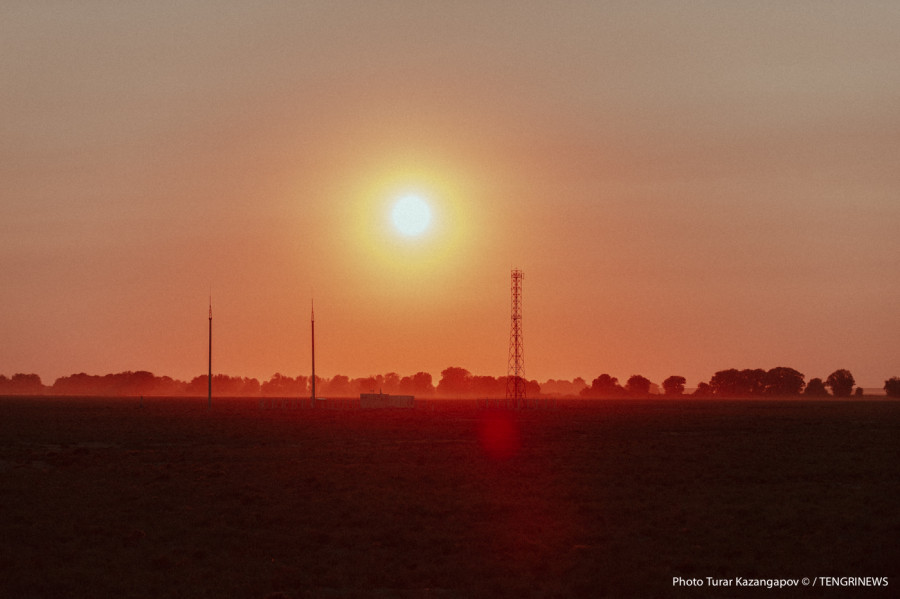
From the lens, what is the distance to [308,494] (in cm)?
3856

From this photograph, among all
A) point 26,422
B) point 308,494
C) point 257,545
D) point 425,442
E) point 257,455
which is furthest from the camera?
point 26,422

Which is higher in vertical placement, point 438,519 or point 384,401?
point 384,401

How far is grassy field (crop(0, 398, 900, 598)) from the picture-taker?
80.1 feet

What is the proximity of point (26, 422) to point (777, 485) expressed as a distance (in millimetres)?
73897

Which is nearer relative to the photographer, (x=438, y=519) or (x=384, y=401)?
(x=438, y=519)

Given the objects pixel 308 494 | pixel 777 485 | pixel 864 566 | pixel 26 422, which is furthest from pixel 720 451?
pixel 26 422

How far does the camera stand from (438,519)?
32844 millimetres

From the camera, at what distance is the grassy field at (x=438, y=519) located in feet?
80.1

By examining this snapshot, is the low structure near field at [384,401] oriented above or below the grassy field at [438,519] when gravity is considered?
above

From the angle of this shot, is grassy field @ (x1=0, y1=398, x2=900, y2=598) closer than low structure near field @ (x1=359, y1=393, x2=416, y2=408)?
Yes

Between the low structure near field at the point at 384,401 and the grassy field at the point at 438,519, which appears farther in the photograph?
the low structure near field at the point at 384,401

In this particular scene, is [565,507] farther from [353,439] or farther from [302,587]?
[353,439]

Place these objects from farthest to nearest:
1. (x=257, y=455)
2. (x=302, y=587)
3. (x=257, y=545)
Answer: (x=257, y=455), (x=257, y=545), (x=302, y=587)

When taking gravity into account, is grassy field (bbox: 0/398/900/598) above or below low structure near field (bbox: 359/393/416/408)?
below
